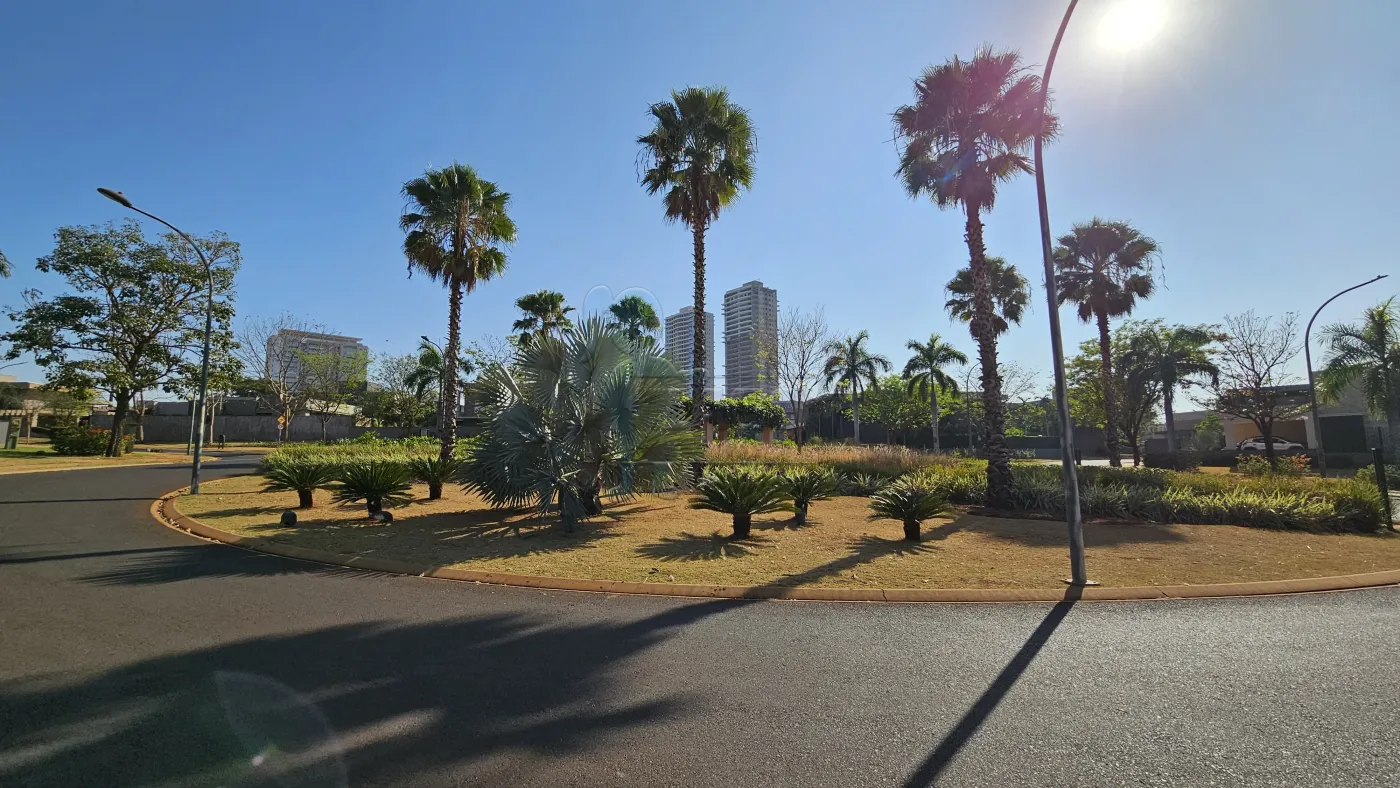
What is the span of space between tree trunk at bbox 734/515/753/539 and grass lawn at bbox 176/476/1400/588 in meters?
0.19

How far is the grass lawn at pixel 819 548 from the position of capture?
715 centimetres

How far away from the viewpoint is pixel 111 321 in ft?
93.0

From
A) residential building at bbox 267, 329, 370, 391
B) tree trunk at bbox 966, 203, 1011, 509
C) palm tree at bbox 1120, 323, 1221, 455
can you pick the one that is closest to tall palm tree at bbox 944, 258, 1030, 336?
palm tree at bbox 1120, 323, 1221, 455

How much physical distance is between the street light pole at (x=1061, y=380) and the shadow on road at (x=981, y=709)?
1488mm

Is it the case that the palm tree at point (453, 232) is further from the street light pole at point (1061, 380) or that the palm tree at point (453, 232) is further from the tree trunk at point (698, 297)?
the street light pole at point (1061, 380)

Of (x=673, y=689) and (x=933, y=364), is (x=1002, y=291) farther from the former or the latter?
(x=673, y=689)

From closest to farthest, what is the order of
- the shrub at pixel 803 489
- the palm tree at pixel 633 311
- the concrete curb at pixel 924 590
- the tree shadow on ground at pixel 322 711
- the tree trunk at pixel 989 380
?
1. the tree shadow on ground at pixel 322 711
2. the concrete curb at pixel 924 590
3. the shrub at pixel 803 489
4. the tree trunk at pixel 989 380
5. the palm tree at pixel 633 311

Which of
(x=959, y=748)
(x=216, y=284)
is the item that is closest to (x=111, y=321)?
(x=216, y=284)

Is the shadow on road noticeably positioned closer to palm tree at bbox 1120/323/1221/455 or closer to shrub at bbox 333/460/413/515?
shrub at bbox 333/460/413/515

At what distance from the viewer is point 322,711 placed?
3436mm

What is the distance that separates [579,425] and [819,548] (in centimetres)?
429

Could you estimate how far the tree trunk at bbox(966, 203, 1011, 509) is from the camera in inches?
530

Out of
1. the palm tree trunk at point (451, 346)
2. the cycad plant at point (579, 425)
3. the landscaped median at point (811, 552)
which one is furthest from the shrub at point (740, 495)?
the palm tree trunk at point (451, 346)

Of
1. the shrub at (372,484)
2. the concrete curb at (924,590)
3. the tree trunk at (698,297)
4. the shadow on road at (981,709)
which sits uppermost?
the tree trunk at (698,297)
